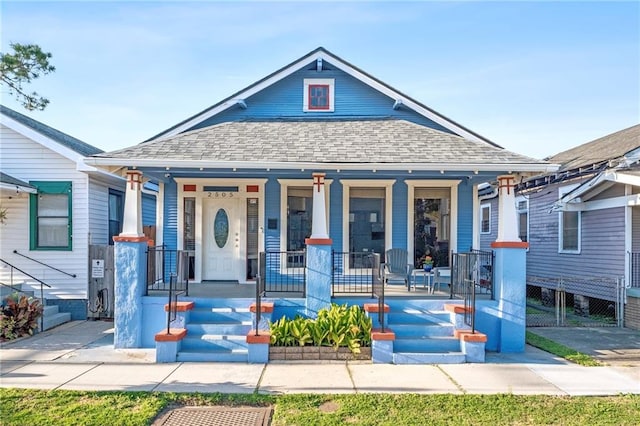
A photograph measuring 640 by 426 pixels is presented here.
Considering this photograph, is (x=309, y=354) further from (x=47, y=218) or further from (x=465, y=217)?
(x=47, y=218)

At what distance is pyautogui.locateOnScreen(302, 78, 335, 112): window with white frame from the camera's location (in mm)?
10688

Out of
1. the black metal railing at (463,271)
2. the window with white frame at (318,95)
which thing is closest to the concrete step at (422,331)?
the black metal railing at (463,271)

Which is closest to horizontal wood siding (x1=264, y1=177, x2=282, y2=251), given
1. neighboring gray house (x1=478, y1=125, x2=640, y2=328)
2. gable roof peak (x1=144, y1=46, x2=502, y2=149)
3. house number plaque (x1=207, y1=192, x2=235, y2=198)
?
house number plaque (x1=207, y1=192, x2=235, y2=198)

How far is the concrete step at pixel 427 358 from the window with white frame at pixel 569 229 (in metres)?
7.40

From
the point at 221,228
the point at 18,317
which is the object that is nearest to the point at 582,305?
the point at 221,228

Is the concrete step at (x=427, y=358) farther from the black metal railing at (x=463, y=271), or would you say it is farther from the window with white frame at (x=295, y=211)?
the window with white frame at (x=295, y=211)

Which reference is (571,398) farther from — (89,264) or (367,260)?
(89,264)

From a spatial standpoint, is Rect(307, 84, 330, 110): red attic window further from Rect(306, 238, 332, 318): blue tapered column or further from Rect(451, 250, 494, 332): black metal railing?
Rect(451, 250, 494, 332): black metal railing

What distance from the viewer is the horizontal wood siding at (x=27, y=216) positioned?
10156mm

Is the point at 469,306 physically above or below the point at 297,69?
below

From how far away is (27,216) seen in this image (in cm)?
1020

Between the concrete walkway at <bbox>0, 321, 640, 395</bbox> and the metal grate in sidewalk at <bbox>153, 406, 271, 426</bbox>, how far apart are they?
1.78 ft

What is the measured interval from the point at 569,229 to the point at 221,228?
9.89 metres

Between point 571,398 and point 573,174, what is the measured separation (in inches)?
340
